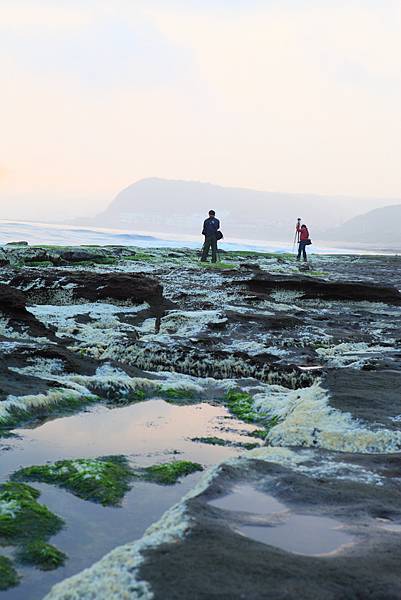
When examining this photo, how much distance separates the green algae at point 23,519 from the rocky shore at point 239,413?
0.04ft

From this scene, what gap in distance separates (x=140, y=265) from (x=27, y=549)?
23.8m

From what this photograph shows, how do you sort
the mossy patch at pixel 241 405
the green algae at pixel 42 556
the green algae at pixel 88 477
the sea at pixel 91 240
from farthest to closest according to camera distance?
the sea at pixel 91 240 < the mossy patch at pixel 241 405 < the green algae at pixel 88 477 < the green algae at pixel 42 556

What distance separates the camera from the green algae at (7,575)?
3379 mm

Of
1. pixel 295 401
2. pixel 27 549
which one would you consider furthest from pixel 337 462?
pixel 27 549

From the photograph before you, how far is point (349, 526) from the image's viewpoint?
4.06 metres

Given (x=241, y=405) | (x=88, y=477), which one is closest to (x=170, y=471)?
(x=88, y=477)

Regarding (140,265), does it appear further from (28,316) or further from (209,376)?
(209,376)

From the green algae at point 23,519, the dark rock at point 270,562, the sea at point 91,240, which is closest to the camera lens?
the dark rock at point 270,562

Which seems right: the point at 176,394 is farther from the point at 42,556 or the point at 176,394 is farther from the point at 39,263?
the point at 39,263

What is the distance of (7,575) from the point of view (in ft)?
11.4

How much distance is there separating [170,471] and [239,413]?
2.44m

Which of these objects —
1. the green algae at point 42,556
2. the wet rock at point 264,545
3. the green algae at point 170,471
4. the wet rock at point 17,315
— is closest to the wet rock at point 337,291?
the wet rock at point 17,315

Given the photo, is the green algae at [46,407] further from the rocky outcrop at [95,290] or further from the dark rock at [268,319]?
the rocky outcrop at [95,290]

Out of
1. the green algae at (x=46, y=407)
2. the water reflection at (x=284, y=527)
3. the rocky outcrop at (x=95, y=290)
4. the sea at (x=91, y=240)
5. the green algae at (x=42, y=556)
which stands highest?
the sea at (x=91, y=240)
